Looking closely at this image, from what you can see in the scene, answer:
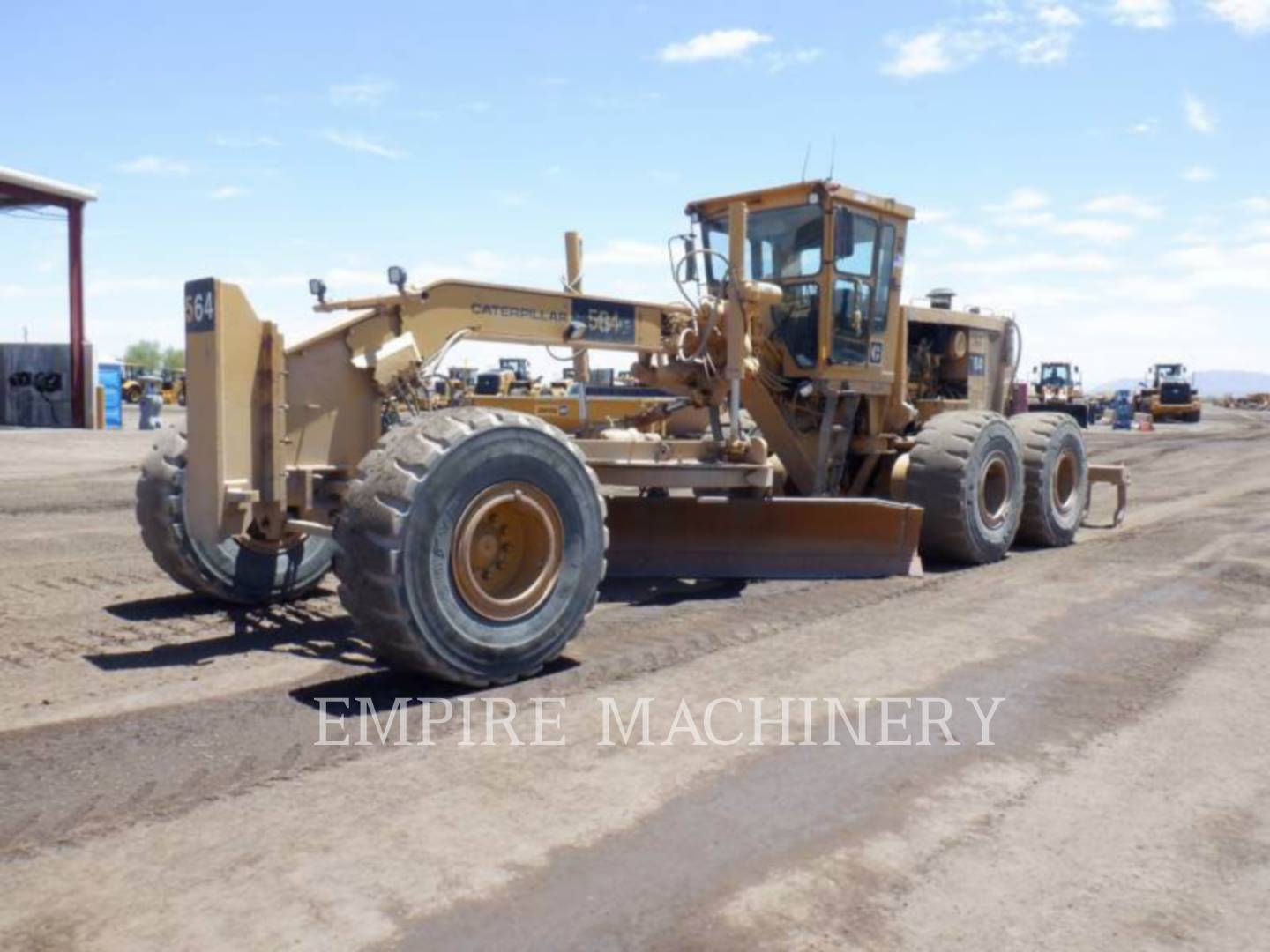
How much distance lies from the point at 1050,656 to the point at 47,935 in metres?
4.67

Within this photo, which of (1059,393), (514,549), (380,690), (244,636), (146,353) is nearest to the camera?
(380,690)

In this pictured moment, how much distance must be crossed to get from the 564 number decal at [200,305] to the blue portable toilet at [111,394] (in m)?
25.9

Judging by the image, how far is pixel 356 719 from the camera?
4512 mm

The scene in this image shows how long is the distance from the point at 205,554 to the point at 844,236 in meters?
5.27

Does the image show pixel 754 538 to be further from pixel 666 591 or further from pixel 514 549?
pixel 514 549

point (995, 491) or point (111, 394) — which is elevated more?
point (111, 394)

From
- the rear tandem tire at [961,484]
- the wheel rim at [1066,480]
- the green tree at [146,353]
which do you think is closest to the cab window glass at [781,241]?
the rear tandem tire at [961,484]

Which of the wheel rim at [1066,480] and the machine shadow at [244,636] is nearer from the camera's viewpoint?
the machine shadow at [244,636]

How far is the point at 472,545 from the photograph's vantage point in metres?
5.07

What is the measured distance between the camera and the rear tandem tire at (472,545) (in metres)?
4.61

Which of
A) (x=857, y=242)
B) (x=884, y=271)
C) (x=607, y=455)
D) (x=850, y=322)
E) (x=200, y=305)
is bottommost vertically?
(x=607, y=455)

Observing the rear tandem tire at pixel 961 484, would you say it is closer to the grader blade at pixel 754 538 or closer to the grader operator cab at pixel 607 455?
the grader operator cab at pixel 607 455

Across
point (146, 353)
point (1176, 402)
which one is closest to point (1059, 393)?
point (1176, 402)

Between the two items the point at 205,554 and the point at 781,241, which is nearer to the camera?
the point at 205,554
